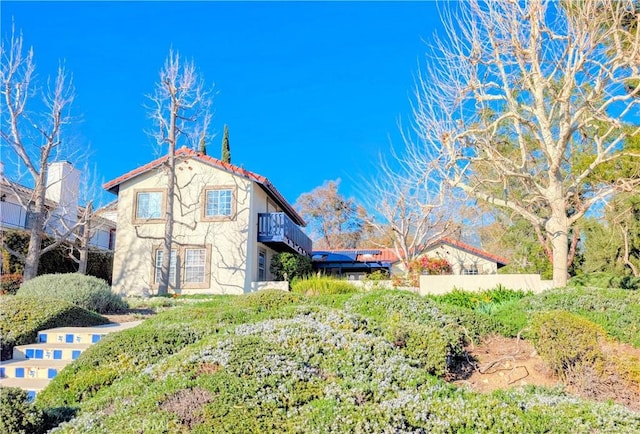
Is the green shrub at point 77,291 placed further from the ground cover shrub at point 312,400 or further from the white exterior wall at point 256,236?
the white exterior wall at point 256,236

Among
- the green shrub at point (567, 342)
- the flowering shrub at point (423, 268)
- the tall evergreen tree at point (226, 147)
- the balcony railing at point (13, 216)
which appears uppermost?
the tall evergreen tree at point (226, 147)

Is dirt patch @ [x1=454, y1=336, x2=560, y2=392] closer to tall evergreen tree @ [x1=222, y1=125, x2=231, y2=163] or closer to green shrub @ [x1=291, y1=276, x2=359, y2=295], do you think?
green shrub @ [x1=291, y1=276, x2=359, y2=295]

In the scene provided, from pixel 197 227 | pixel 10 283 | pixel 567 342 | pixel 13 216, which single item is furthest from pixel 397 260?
pixel 567 342

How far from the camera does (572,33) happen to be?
438 inches

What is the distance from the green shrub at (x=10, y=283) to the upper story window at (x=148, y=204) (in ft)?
16.8

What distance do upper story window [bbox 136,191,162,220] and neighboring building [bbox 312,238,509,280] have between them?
1100cm

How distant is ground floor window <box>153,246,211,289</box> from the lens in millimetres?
19703

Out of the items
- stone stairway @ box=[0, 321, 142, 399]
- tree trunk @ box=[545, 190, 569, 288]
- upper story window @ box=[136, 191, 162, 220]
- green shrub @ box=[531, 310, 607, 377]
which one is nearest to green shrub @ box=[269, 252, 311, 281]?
upper story window @ box=[136, 191, 162, 220]

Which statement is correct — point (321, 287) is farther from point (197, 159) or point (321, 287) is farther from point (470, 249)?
point (470, 249)

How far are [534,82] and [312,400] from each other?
10787mm

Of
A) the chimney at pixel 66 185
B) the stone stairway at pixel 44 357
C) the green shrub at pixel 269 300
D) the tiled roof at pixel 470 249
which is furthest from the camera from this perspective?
the tiled roof at pixel 470 249

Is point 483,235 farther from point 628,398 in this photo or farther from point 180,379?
point 180,379

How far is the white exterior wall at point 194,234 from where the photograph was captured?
1952 cm

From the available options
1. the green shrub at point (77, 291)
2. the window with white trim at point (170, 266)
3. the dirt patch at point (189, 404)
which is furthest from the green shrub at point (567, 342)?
the window with white trim at point (170, 266)
